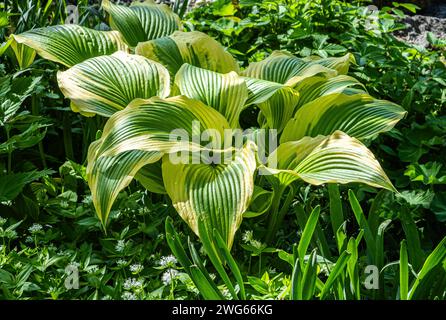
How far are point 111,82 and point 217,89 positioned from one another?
372 mm

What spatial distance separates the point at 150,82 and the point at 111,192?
0.51 m

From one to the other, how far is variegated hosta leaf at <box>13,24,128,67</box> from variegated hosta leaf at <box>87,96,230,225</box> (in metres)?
0.52

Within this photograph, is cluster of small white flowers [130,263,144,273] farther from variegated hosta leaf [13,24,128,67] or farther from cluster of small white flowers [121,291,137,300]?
variegated hosta leaf [13,24,128,67]

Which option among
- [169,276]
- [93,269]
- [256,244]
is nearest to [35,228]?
[93,269]

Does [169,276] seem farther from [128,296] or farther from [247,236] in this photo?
[247,236]

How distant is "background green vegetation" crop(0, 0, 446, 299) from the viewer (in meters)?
1.88

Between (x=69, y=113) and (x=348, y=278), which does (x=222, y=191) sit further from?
(x=69, y=113)

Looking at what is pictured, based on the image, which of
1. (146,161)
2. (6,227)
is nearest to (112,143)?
(146,161)

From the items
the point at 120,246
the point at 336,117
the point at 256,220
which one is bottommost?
the point at 256,220

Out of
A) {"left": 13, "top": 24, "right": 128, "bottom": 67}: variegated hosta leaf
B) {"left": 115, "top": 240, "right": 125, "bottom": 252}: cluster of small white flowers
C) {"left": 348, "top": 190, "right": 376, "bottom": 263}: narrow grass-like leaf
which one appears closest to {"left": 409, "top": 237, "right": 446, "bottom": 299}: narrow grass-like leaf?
{"left": 348, "top": 190, "right": 376, "bottom": 263}: narrow grass-like leaf

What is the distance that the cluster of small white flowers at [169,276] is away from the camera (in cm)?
194

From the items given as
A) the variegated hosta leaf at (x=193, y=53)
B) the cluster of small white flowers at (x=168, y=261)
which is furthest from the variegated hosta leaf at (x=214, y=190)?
the variegated hosta leaf at (x=193, y=53)

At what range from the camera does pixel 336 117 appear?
2320mm

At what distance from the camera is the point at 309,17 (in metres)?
3.19
